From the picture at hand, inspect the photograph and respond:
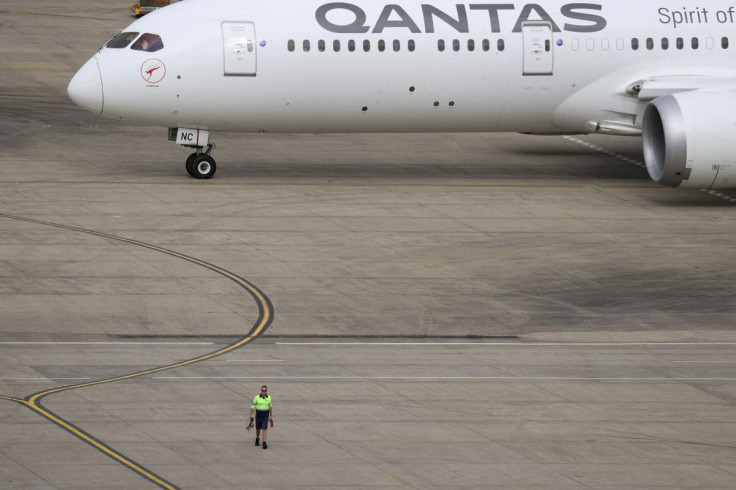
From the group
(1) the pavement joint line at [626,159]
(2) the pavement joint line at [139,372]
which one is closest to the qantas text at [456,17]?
(1) the pavement joint line at [626,159]

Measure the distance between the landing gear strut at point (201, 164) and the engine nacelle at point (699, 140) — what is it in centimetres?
1215

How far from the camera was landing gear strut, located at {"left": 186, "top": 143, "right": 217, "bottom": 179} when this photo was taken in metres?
42.4

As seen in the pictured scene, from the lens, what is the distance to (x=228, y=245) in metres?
36.2

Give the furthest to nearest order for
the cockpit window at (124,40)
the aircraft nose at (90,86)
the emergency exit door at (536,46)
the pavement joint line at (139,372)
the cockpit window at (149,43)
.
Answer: the emergency exit door at (536,46) → the cockpit window at (124,40) → the cockpit window at (149,43) → the aircraft nose at (90,86) → the pavement joint line at (139,372)

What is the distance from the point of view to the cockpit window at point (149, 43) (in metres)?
41.0

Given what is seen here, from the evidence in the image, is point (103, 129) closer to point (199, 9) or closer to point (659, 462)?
point (199, 9)

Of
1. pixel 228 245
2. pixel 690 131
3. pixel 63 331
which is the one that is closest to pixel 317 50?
pixel 228 245

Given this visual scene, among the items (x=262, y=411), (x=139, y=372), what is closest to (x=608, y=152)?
(x=139, y=372)

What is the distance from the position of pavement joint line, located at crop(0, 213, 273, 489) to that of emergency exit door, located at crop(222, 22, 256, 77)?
6.62 metres

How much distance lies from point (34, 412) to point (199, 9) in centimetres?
1852

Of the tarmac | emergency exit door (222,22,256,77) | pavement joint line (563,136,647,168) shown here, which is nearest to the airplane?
emergency exit door (222,22,256,77)

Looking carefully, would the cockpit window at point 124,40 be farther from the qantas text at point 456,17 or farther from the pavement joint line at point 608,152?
the pavement joint line at point 608,152

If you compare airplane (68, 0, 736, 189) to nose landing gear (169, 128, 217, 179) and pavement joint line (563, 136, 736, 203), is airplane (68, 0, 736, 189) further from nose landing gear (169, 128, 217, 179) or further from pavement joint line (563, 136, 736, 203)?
pavement joint line (563, 136, 736, 203)

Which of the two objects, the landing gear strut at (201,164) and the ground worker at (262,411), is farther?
the landing gear strut at (201,164)
